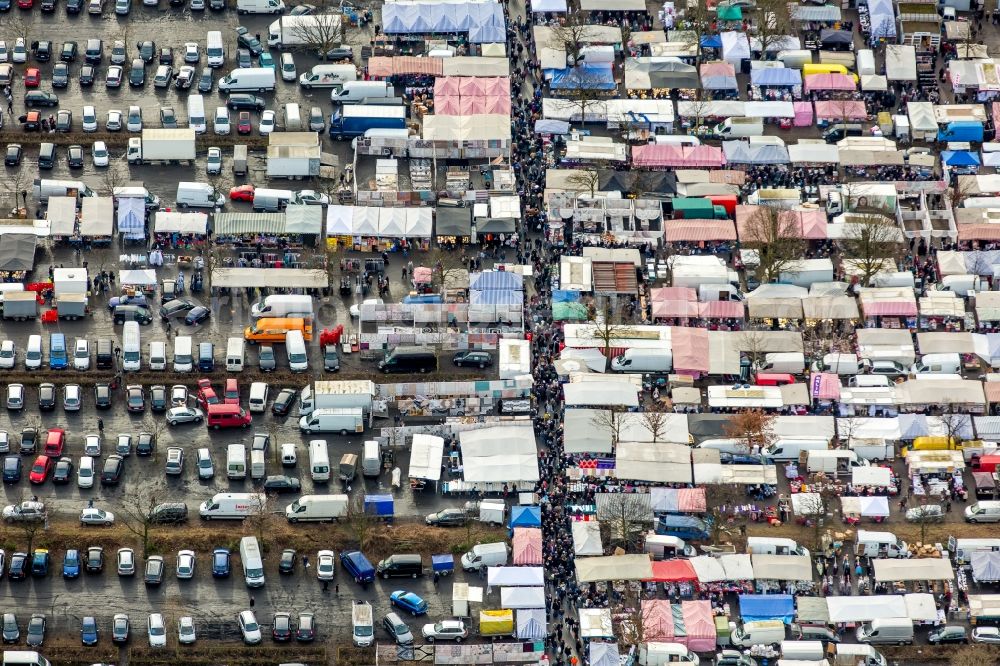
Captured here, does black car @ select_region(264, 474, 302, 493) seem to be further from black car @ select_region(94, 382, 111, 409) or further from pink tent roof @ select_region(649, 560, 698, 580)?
pink tent roof @ select_region(649, 560, 698, 580)

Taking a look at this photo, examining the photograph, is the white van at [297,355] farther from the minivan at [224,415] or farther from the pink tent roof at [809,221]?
the pink tent roof at [809,221]

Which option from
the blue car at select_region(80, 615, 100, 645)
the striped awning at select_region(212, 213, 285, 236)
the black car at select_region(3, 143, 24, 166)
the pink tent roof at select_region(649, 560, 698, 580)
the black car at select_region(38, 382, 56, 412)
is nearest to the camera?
the blue car at select_region(80, 615, 100, 645)

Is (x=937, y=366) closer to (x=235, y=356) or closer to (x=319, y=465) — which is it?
(x=319, y=465)

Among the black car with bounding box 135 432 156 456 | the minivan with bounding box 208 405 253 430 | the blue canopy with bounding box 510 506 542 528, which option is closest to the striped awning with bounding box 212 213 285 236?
the minivan with bounding box 208 405 253 430

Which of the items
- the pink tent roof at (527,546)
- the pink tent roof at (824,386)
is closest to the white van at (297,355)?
the pink tent roof at (527,546)

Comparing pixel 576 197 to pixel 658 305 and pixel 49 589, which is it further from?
pixel 49 589

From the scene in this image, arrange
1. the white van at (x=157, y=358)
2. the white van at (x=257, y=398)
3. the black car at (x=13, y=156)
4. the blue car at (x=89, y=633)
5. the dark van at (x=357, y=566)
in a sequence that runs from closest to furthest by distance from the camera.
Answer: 1. the blue car at (x=89, y=633)
2. the dark van at (x=357, y=566)
3. the white van at (x=257, y=398)
4. the white van at (x=157, y=358)
5. the black car at (x=13, y=156)
